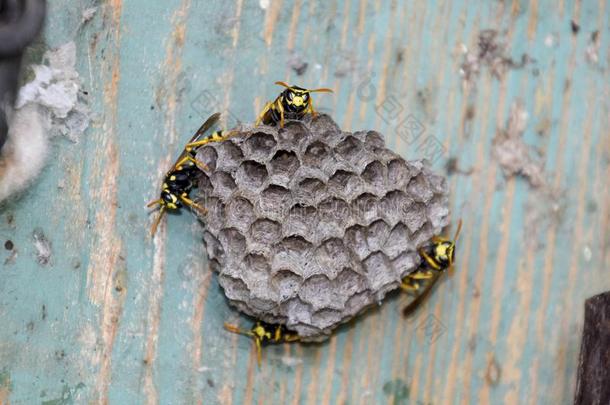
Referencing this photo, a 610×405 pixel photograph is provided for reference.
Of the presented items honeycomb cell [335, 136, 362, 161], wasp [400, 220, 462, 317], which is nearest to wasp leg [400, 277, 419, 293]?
wasp [400, 220, 462, 317]

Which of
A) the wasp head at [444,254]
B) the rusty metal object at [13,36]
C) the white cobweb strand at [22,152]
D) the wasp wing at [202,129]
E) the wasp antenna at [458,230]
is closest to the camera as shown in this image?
the rusty metal object at [13,36]

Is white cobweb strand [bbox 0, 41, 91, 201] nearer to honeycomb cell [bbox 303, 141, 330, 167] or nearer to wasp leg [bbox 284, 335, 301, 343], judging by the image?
honeycomb cell [bbox 303, 141, 330, 167]

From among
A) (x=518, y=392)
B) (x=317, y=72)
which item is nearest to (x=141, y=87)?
(x=317, y=72)

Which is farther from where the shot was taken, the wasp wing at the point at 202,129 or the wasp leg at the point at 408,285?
the wasp leg at the point at 408,285

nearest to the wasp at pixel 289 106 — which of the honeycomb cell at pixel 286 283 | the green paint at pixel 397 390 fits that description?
the honeycomb cell at pixel 286 283

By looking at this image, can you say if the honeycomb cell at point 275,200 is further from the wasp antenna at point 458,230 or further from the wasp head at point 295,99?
the wasp antenna at point 458,230
